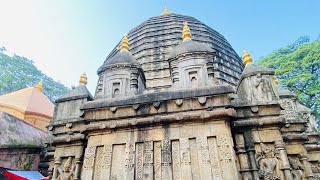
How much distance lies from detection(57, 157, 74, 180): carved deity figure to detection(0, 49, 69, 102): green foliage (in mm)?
29144

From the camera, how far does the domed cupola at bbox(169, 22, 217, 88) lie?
6660 mm

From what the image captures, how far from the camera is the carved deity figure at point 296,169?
239 inches

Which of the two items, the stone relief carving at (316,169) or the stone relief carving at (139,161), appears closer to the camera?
the stone relief carving at (139,161)

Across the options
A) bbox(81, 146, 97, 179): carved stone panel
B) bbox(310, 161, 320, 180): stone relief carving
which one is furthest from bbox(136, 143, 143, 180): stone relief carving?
bbox(310, 161, 320, 180): stone relief carving

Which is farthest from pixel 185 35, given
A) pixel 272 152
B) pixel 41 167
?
pixel 41 167

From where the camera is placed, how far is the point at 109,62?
7262mm

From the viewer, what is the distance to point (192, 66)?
6.91 m

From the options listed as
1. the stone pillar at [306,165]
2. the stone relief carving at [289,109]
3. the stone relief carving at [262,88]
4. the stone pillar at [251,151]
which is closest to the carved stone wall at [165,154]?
the stone pillar at [251,151]

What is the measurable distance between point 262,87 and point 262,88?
0.10ft

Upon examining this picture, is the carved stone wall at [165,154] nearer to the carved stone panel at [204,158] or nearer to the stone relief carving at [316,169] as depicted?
the carved stone panel at [204,158]

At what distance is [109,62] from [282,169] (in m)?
5.26

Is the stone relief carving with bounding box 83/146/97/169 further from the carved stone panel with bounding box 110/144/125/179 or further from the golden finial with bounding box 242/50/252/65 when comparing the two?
the golden finial with bounding box 242/50/252/65

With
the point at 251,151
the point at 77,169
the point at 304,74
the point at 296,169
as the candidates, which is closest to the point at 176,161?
the point at 251,151

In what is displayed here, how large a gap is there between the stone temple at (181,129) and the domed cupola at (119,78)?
0.09 ft
